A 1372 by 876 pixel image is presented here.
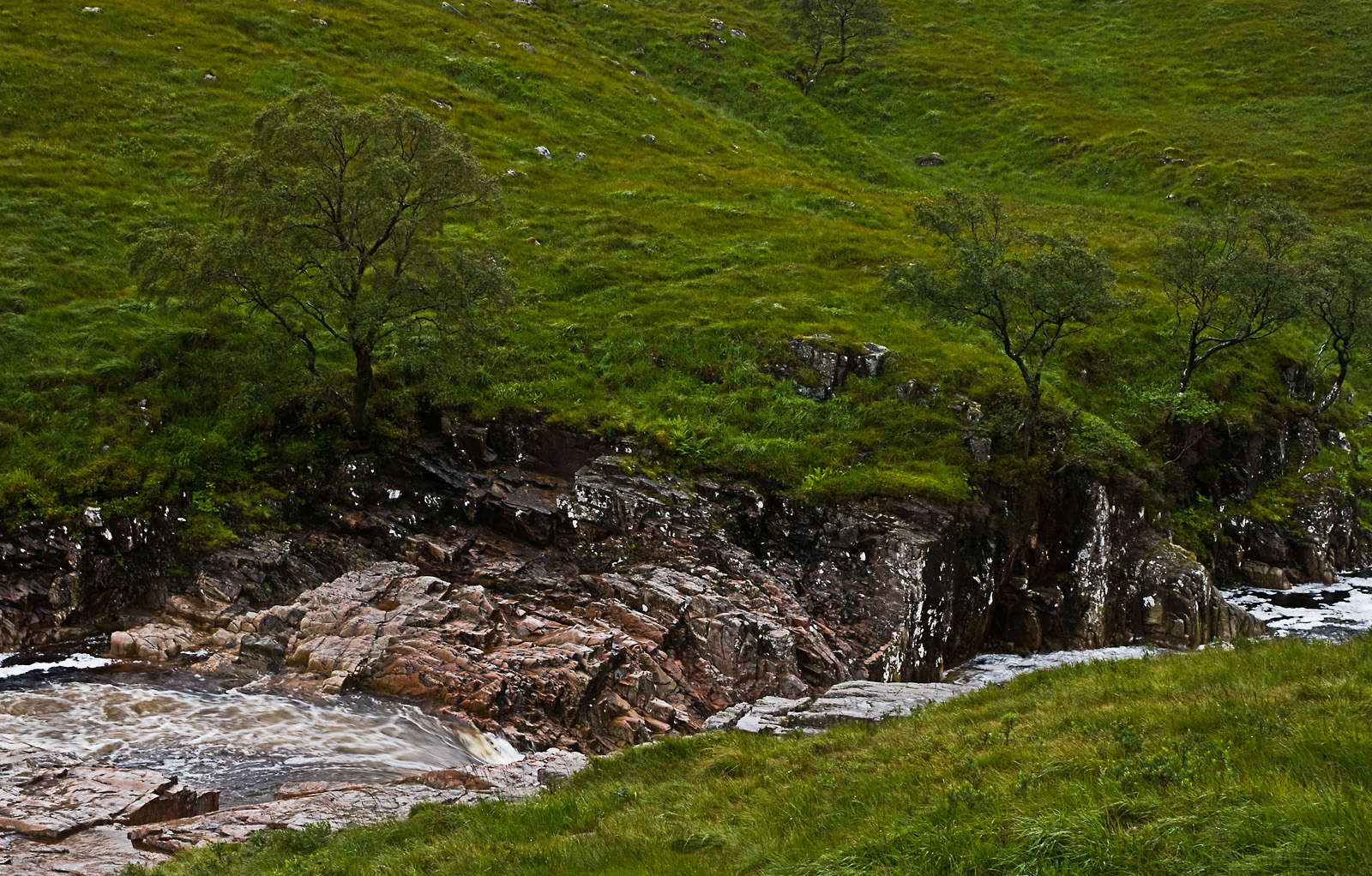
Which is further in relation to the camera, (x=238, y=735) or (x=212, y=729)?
(x=212, y=729)

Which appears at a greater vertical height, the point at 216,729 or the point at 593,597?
the point at 593,597

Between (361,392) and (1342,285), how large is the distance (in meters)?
38.8

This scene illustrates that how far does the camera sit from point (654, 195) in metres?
48.6

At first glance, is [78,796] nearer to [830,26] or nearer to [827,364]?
[827,364]

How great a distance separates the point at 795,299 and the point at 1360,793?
31.5 metres

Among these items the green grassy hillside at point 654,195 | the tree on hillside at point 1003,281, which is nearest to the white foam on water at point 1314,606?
the green grassy hillside at point 654,195

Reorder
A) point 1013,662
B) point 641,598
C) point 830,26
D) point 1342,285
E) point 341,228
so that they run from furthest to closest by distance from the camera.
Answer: point 830,26 → point 1342,285 → point 341,228 → point 1013,662 → point 641,598

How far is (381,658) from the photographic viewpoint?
19.5 meters

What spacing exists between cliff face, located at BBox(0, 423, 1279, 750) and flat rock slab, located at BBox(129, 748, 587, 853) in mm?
3200

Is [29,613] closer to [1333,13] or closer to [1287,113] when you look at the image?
[1287,113]

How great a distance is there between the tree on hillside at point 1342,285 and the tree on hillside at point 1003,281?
13440mm

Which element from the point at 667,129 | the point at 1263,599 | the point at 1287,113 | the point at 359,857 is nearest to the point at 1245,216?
the point at 1287,113

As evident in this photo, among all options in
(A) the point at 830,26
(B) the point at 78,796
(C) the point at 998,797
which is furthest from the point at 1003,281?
(A) the point at 830,26

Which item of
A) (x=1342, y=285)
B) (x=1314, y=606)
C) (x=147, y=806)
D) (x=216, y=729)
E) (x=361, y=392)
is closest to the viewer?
(x=147, y=806)
